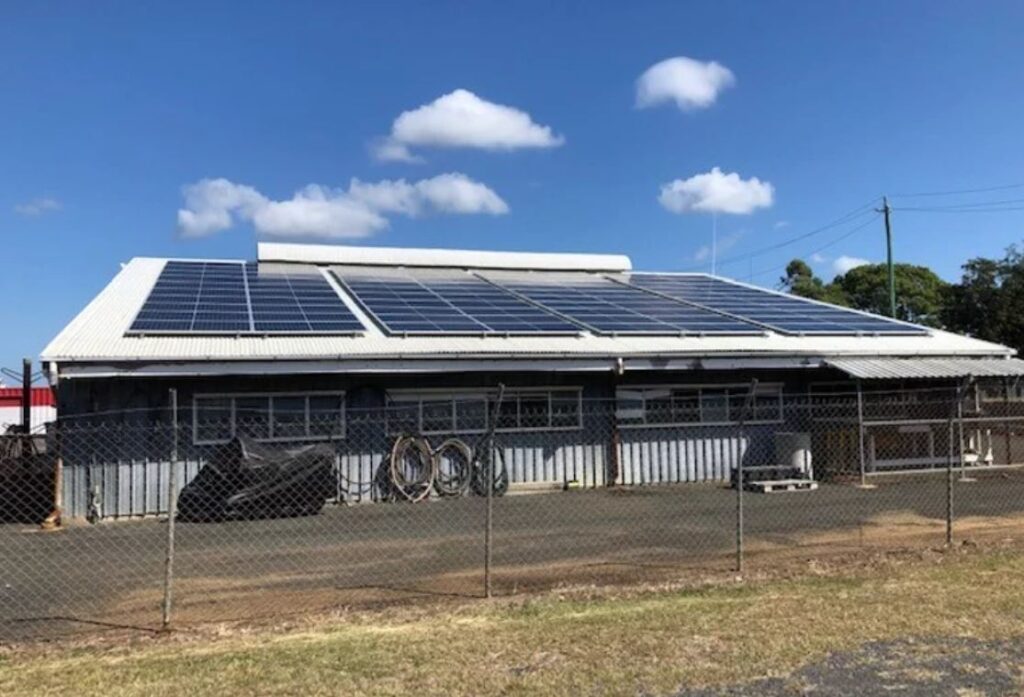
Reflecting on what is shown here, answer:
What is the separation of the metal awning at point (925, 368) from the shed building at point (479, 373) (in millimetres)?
69

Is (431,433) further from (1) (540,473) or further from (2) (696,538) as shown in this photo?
(2) (696,538)

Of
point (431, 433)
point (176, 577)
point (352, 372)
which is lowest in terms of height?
point (176, 577)

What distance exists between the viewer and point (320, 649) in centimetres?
634

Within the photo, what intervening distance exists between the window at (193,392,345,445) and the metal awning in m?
10.3

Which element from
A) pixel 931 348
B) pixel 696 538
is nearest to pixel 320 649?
pixel 696 538

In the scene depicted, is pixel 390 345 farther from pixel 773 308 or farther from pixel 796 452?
pixel 773 308

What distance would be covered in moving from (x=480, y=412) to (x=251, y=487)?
16.0ft

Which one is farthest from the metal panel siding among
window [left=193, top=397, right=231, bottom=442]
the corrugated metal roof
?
window [left=193, top=397, right=231, bottom=442]

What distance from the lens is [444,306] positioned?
1967 centimetres

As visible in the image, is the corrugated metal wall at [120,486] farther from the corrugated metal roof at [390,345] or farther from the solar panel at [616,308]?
the solar panel at [616,308]

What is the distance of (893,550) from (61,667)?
8294 millimetres

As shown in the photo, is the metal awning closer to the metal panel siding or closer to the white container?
the white container

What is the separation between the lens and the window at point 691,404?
18453 millimetres

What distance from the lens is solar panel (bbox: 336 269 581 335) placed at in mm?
17734
